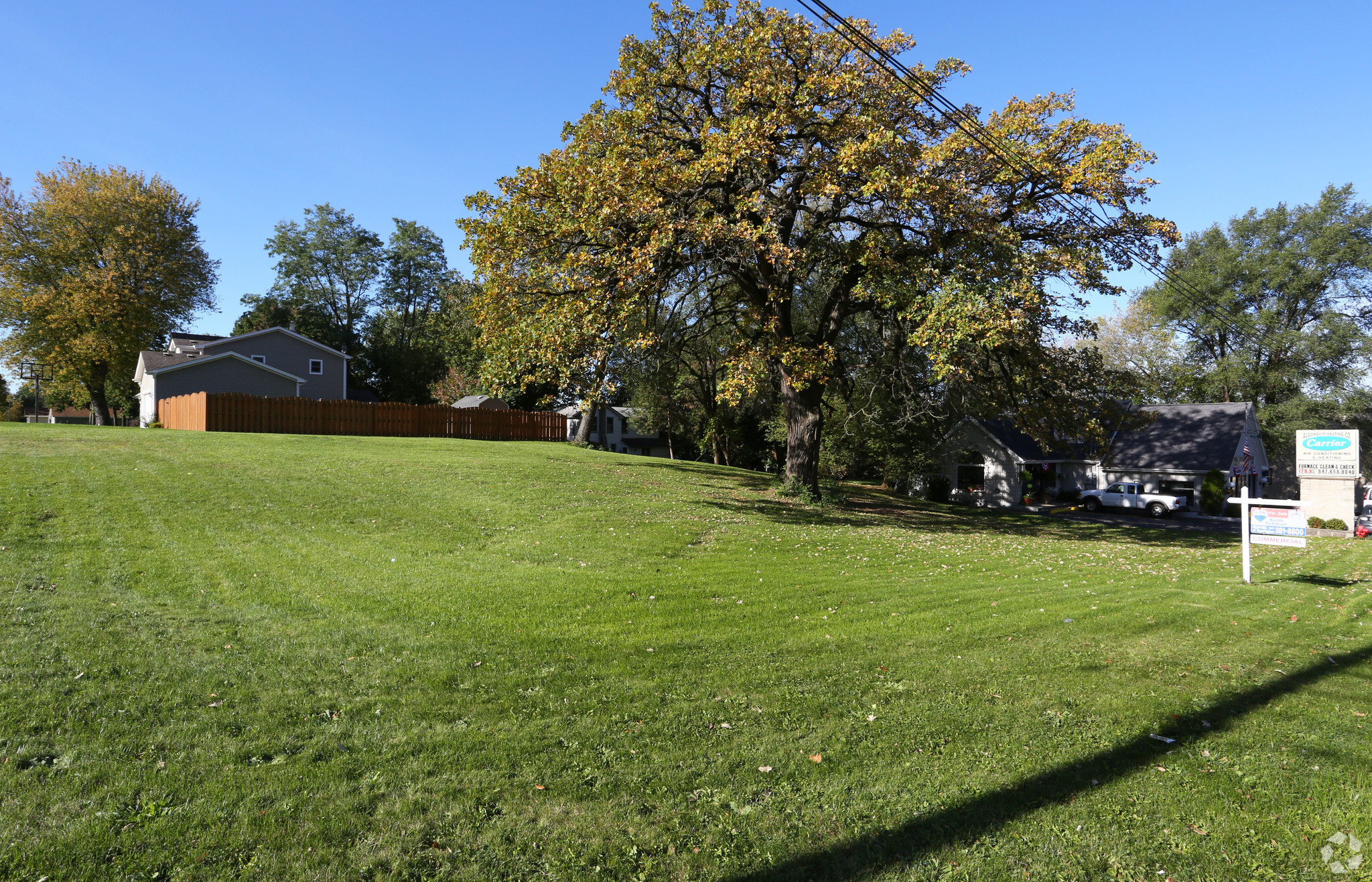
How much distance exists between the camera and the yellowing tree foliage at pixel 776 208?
15.7 meters

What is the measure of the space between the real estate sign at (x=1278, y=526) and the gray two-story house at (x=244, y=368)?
37830 mm

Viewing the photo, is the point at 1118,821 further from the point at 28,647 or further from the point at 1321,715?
the point at 28,647

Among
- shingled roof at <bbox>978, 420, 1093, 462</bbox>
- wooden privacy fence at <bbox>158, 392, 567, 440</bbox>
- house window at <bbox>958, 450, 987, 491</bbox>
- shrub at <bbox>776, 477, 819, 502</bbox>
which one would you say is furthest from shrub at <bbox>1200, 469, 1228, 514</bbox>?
wooden privacy fence at <bbox>158, 392, 567, 440</bbox>

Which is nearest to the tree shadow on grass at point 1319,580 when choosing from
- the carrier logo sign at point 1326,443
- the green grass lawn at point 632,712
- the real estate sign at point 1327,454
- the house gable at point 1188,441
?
the green grass lawn at point 632,712

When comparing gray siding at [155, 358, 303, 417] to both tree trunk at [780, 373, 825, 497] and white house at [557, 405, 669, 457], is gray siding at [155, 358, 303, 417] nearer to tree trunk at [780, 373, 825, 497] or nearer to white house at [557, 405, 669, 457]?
white house at [557, 405, 669, 457]

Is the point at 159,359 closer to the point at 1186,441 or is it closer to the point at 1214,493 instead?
the point at 1214,493

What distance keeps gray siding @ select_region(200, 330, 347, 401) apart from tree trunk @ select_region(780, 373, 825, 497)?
33861 millimetres

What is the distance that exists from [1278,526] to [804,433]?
11202 mm

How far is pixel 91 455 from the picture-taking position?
17.3 meters

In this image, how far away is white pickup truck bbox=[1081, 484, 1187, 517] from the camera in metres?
36.8

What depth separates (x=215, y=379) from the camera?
126ft

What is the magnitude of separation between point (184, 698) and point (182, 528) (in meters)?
7.66

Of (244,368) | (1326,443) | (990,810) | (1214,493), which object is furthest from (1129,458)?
(244,368)

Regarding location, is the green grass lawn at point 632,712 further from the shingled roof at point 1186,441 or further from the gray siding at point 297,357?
the gray siding at point 297,357
